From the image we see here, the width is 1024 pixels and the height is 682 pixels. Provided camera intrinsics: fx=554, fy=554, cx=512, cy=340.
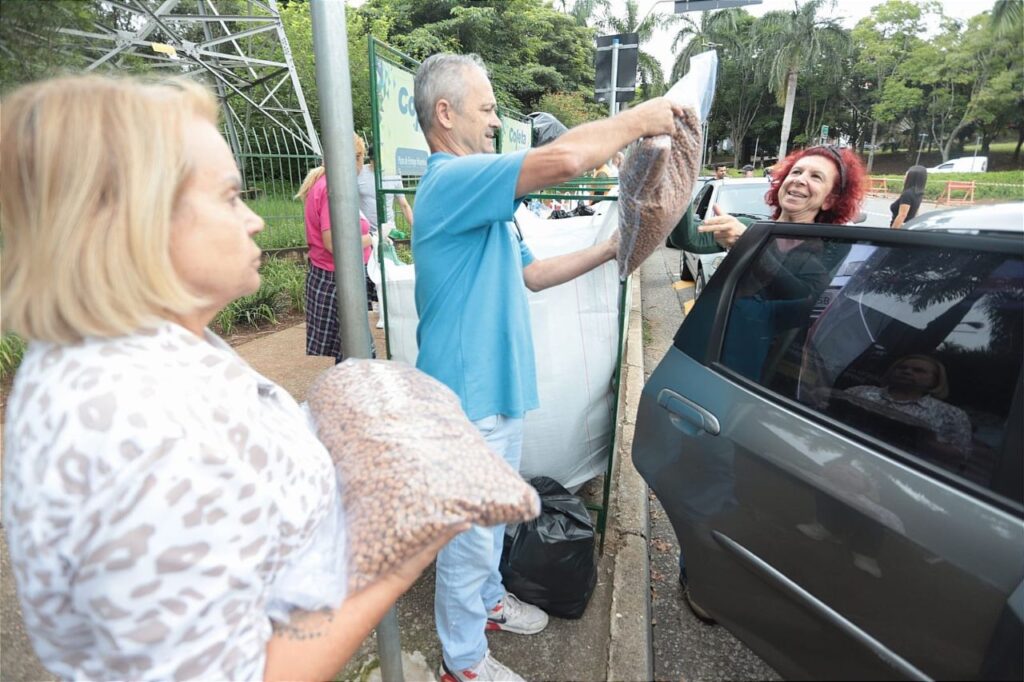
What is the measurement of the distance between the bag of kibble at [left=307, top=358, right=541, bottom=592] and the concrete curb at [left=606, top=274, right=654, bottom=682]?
153 cm

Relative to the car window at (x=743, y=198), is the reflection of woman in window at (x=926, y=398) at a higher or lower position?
lower

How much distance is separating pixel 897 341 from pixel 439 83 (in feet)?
4.71

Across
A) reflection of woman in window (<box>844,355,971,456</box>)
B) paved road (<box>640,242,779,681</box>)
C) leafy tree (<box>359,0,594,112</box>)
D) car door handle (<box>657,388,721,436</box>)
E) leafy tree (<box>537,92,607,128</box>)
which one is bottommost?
paved road (<box>640,242,779,681</box>)

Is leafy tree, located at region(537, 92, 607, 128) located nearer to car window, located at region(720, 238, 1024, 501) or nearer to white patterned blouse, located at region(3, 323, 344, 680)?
car window, located at region(720, 238, 1024, 501)

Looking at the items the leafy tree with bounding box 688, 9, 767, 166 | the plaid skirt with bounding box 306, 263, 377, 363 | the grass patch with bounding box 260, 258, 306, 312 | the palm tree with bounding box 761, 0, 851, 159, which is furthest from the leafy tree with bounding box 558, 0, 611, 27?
the plaid skirt with bounding box 306, 263, 377, 363

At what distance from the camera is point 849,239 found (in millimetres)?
1576

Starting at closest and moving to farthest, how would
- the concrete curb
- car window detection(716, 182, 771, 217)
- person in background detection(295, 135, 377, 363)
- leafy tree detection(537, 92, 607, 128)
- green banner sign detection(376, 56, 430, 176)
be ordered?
the concrete curb, green banner sign detection(376, 56, 430, 176), person in background detection(295, 135, 377, 363), car window detection(716, 182, 771, 217), leafy tree detection(537, 92, 607, 128)

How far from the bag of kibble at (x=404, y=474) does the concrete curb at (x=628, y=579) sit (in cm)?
153

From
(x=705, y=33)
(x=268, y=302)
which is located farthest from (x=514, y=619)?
(x=705, y=33)

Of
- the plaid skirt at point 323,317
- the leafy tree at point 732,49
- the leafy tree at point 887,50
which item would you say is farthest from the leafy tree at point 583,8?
the plaid skirt at point 323,317

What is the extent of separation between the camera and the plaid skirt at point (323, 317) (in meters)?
3.49

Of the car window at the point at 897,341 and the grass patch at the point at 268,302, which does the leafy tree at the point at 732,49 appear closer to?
the grass patch at the point at 268,302

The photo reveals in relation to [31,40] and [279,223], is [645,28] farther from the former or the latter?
[31,40]

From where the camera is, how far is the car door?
44.3 inches
